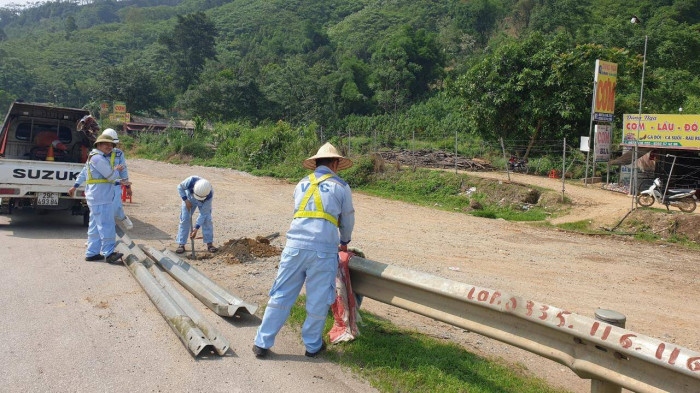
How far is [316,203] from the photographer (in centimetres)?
471

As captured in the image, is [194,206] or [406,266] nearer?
[406,266]

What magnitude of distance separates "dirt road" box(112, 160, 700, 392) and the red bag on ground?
3.29 feet

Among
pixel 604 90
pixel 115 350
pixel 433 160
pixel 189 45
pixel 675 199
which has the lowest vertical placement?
pixel 115 350

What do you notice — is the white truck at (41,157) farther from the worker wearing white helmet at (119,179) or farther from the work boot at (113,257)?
the work boot at (113,257)

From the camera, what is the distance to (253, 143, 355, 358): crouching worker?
15.2 feet

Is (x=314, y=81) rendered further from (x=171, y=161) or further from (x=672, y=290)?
(x=672, y=290)

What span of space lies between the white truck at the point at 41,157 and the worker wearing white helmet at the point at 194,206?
249 centimetres

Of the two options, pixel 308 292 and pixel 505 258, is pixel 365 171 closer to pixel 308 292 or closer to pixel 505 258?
pixel 505 258

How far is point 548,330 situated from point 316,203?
6.90 ft

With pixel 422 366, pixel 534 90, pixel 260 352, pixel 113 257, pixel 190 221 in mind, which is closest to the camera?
pixel 422 366

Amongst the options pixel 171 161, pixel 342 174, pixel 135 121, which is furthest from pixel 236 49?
pixel 342 174

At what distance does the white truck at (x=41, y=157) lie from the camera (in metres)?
10.3

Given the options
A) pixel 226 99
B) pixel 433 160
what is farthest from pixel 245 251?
pixel 226 99

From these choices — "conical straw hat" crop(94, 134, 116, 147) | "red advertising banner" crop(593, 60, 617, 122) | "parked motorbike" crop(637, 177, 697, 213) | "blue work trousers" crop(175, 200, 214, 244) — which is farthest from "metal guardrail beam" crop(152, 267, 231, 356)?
"red advertising banner" crop(593, 60, 617, 122)
